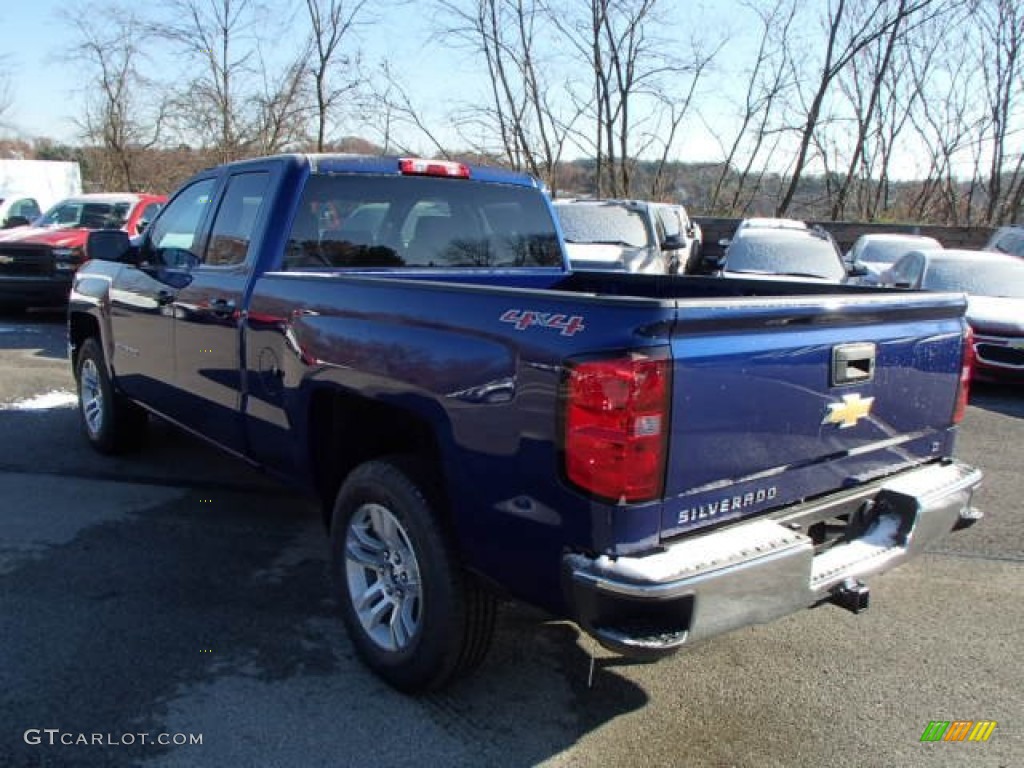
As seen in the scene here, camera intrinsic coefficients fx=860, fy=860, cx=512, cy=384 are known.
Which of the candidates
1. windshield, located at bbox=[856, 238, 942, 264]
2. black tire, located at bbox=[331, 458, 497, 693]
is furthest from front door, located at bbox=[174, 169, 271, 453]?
windshield, located at bbox=[856, 238, 942, 264]

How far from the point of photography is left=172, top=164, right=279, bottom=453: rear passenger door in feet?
13.1

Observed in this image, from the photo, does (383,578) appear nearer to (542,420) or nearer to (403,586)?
(403,586)

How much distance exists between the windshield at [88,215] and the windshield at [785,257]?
8996 mm

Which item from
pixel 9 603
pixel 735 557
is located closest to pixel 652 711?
pixel 735 557

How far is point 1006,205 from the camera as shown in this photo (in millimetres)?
22172

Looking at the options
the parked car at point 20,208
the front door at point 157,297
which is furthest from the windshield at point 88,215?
the front door at point 157,297

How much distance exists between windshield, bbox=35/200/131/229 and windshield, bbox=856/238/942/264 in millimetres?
12102

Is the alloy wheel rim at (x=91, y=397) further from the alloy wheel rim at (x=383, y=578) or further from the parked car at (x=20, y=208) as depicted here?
the parked car at (x=20, y=208)

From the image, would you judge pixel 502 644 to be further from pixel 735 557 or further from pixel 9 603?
pixel 9 603

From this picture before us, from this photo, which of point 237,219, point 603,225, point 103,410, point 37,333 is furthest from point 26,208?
point 237,219

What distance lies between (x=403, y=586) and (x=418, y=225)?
6.46ft

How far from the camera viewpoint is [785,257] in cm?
1191

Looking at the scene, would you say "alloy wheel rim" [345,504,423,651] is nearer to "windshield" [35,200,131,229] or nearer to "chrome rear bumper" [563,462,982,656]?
"chrome rear bumper" [563,462,982,656]

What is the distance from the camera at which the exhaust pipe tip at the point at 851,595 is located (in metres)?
2.76
